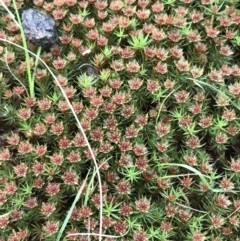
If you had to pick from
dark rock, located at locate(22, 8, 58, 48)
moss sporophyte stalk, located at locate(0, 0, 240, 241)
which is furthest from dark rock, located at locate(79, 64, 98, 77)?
dark rock, located at locate(22, 8, 58, 48)

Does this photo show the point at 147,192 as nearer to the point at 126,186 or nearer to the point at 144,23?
the point at 126,186

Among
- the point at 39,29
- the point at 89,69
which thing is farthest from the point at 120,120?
the point at 39,29

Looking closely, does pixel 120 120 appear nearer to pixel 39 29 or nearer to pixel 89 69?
pixel 89 69

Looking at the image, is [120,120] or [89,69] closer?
[120,120]

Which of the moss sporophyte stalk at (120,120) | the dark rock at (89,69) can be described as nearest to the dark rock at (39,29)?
the moss sporophyte stalk at (120,120)

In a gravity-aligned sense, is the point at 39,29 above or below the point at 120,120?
above

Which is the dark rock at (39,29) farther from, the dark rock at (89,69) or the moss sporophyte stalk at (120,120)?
the dark rock at (89,69)

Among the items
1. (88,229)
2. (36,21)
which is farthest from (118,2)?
(88,229)

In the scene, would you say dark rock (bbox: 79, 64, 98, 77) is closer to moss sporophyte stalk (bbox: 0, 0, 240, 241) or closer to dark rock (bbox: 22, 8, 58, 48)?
moss sporophyte stalk (bbox: 0, 0, 240, 241)
